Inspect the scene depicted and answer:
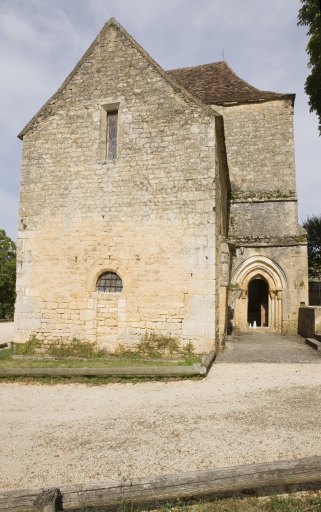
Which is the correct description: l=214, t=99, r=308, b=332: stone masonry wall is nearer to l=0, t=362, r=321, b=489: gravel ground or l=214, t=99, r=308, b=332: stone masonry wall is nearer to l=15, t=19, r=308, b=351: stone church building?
l=15, t=19, r=308, b=351: stone church building

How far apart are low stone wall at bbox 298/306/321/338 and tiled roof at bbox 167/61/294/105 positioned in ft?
31.4

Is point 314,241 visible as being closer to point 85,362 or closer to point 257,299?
point 257,299

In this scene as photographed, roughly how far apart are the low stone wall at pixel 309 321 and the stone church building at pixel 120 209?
358 cm

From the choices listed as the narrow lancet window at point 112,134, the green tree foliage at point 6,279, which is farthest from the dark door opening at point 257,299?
the green tree foliage at point 6,279

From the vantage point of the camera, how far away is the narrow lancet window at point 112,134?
1033cm

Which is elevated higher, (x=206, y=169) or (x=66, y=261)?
(x=206, y=169)

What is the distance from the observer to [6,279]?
28.5 meters

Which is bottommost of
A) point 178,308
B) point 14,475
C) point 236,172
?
point 14,475

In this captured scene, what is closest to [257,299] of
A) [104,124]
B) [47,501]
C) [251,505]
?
[104,124]

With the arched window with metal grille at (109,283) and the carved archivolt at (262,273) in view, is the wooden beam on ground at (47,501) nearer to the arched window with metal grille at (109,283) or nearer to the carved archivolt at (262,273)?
the arched window with metal grille at (109,283)

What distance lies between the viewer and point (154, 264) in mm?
9375

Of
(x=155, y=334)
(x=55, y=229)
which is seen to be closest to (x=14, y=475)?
(x=155, y=334)

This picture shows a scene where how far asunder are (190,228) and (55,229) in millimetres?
3892

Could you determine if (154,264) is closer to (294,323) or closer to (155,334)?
(155,334)
